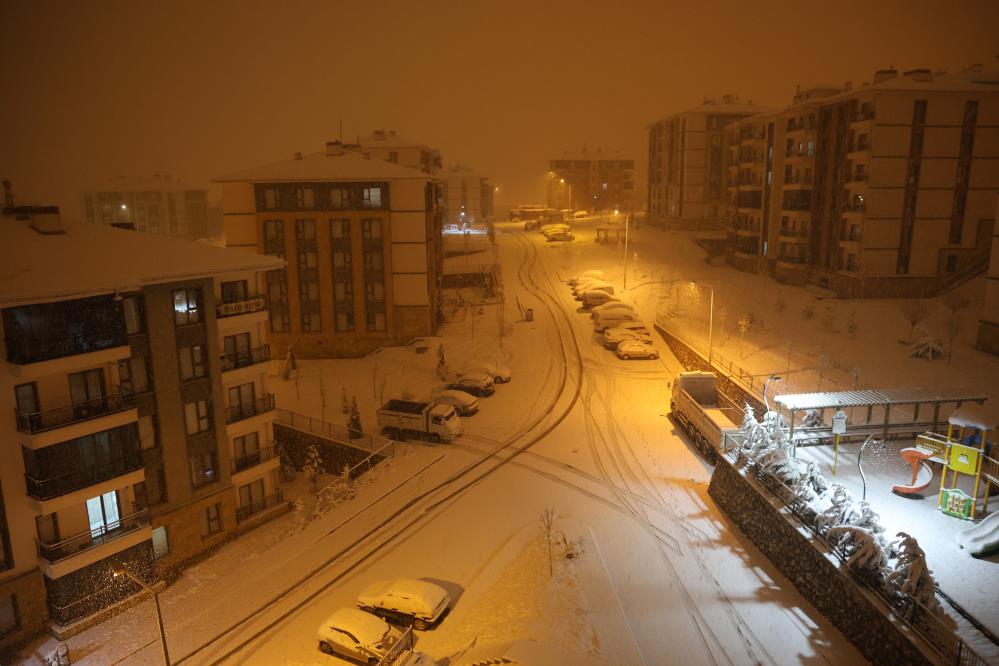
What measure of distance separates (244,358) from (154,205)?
9626 cm

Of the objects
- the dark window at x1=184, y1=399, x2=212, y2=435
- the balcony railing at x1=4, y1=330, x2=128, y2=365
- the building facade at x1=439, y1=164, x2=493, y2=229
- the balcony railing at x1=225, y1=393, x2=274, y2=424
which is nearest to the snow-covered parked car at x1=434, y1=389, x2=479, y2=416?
the balcony railing at x1=225, y1=393, x2=274, y2=424

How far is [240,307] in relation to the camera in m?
25.5

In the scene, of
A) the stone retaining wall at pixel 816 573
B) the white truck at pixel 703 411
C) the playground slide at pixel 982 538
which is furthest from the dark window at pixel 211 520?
the playground slide at pixel 982 538

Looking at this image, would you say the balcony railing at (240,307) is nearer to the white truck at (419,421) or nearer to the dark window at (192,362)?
the dark window at (192,362)

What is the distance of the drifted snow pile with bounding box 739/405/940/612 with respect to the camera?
47.3ft

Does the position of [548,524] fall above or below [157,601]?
below

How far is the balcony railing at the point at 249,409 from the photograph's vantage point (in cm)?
2541

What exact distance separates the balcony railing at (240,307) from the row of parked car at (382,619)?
1184 centimetres

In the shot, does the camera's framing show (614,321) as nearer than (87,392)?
No

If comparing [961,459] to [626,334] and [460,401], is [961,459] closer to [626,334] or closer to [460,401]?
[460,401]

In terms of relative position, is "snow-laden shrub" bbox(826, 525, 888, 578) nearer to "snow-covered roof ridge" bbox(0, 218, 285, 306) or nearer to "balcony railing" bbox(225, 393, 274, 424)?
"balcony railing" bbox(225, 393, 274, 424)

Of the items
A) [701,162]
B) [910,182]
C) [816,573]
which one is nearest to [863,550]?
[816,573]

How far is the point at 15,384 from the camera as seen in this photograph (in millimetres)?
18797

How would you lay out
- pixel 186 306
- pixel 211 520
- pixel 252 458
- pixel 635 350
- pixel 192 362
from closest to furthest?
1. pixel 186 306
2. pixel 192 362
3. pixel 211 520
4. pixel 252 458
5. pixel 635 350
